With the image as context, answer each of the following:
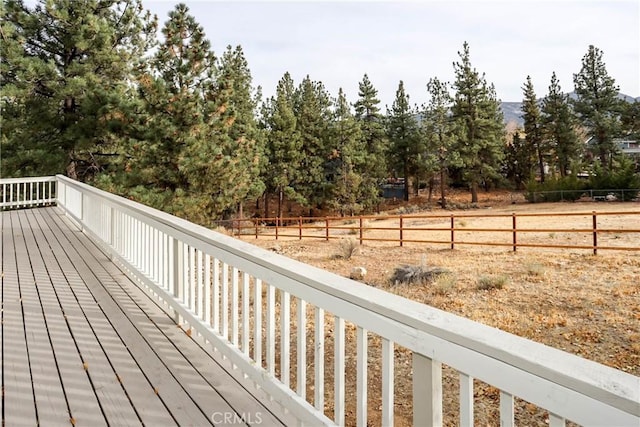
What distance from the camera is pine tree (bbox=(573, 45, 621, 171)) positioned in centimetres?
3178

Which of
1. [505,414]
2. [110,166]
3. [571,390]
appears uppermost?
[110,166]

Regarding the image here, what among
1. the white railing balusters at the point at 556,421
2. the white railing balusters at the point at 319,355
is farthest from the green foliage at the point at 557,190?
the white railing balusters at the point at 556,421

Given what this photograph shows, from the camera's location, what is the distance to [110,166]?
53.1 feet

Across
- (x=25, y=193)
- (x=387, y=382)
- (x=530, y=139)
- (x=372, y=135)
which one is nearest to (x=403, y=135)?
(x=372, y=135)

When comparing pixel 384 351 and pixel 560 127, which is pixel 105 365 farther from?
pixel 560 127

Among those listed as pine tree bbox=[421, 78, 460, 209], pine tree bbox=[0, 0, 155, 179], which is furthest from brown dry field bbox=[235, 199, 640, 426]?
pine tree bbox=[421, 78, 460, 209]

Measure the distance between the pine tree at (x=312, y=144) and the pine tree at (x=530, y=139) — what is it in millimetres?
16481

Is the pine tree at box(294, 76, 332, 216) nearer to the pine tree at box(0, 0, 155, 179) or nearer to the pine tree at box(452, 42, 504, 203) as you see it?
the pine tree at box(452, 42, 504, 203)

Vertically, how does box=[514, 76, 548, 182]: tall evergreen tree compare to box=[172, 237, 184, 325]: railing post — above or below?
above

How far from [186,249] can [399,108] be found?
34.8m

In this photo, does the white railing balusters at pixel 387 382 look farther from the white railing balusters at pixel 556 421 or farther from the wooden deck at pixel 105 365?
the wooden deck at pixel 105 365

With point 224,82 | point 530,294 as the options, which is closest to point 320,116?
point 224,82

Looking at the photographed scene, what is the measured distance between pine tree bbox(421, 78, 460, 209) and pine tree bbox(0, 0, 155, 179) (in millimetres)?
22702

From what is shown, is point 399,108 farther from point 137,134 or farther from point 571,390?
point 571,390
